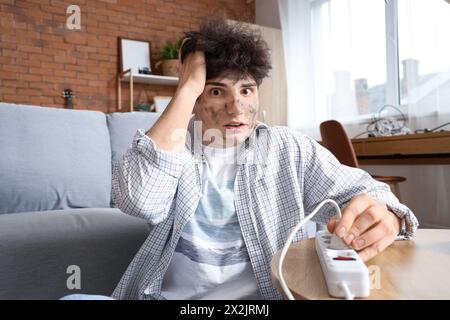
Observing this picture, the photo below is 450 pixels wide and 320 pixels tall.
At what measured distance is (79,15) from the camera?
13.1ft

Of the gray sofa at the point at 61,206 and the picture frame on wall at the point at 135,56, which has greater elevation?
the picture frame on wall at the point at 135,56

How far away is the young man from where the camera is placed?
2.33ft

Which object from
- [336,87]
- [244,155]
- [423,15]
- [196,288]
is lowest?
[196,288]

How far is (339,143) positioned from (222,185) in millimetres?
1658

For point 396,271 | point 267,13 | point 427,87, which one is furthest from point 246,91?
point 267,13

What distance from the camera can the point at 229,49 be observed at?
84cm

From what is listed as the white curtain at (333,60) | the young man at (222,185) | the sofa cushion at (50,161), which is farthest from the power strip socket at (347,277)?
the white curtain at (333,60)

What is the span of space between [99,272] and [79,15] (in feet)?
11.4

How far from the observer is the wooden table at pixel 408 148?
215 cm

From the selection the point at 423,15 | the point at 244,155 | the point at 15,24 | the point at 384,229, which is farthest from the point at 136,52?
the point at 384,229

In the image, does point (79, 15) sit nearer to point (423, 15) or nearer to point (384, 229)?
point (423, 15)

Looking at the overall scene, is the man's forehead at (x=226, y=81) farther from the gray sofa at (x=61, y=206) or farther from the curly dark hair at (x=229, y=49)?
the gray sofa at (x=61, y=206)

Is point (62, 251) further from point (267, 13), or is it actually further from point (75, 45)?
point (267, 13)

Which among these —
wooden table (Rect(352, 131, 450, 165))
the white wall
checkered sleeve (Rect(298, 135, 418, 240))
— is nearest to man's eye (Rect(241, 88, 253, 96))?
checkered sleeve (Rect(298, 135, 418, 240))
